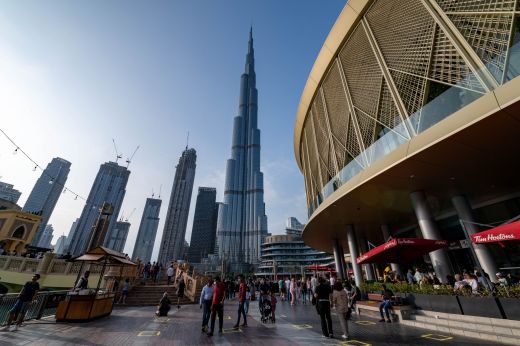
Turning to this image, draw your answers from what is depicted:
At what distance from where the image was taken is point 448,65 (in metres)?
9.38

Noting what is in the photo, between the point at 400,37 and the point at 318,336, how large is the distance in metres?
13.5

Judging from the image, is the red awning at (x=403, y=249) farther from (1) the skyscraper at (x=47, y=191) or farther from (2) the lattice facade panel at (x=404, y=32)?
(1) the skyscraper at (x=47, y=191)

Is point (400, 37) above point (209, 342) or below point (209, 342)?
above

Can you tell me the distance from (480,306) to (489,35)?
950cm

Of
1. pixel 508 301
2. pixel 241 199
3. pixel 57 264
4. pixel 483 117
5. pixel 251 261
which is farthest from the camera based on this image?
pixel 241 199

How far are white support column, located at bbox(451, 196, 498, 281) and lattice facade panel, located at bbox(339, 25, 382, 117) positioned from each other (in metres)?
6.59

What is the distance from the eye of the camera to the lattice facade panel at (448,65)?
835cm

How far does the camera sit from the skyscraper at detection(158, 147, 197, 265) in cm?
13815

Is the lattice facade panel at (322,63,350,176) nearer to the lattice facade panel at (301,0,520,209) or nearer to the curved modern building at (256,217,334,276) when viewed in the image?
the lattice facade panel at (301,0,520,209)

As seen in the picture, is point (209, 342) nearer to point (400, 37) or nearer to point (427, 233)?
point (427, 233)

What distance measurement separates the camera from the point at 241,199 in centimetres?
18312

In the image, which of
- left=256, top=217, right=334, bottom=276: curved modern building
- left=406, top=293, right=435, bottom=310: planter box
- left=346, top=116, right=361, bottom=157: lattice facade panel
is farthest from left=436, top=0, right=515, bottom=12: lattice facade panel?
left=256, top=217, right=334, bottom=276: curved modern building

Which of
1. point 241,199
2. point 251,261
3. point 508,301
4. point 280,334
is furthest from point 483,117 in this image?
point 241,199

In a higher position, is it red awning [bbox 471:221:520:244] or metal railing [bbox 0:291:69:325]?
red awning [bbox 471:221:520:244]
